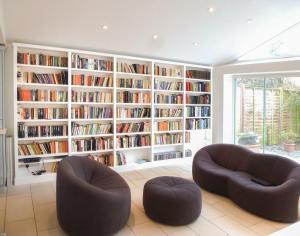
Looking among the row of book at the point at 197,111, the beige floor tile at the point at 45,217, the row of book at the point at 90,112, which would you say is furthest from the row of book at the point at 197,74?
the beige floor tile at the point at 45,217

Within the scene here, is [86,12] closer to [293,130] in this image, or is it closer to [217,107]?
[217,107]

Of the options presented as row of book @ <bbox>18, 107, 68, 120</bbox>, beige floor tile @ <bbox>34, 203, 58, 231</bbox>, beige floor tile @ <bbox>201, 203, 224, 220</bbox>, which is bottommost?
beige floor tile @ <bbox>201, 203, 224, 220</bbox>

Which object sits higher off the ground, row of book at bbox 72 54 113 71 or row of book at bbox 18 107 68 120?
row of book at bbox 72 54 113 71

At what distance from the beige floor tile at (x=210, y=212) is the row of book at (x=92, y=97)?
2.72 metres

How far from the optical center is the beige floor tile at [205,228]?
9.27 ft

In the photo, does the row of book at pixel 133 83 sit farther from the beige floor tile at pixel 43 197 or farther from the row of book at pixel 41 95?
the beige floor tile at pixel 43 197

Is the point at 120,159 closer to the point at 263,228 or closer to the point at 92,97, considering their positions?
the point at 92,97

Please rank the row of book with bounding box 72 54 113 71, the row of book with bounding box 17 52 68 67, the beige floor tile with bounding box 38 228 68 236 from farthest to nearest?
the row of book with bounding box 72 54 113 71 → the row of book with bounding box 17 52 68 67 → the beige floor tile with bounding box 38 228 68 236

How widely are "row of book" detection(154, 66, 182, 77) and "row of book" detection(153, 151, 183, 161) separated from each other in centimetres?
184

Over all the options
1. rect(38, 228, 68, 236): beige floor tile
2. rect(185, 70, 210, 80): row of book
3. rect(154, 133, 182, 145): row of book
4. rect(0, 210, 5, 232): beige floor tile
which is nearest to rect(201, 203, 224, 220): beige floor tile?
rect(38, 228, 68, 236): beige floor tile

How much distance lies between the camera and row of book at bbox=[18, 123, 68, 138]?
4.20m

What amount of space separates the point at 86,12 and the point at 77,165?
2.22 m

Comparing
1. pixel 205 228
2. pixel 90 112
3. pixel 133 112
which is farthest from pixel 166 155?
pixel 205 228

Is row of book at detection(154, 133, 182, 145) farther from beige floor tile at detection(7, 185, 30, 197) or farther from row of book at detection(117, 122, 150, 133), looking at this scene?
beige floor tile at detection(7, 185, 30, 197)
